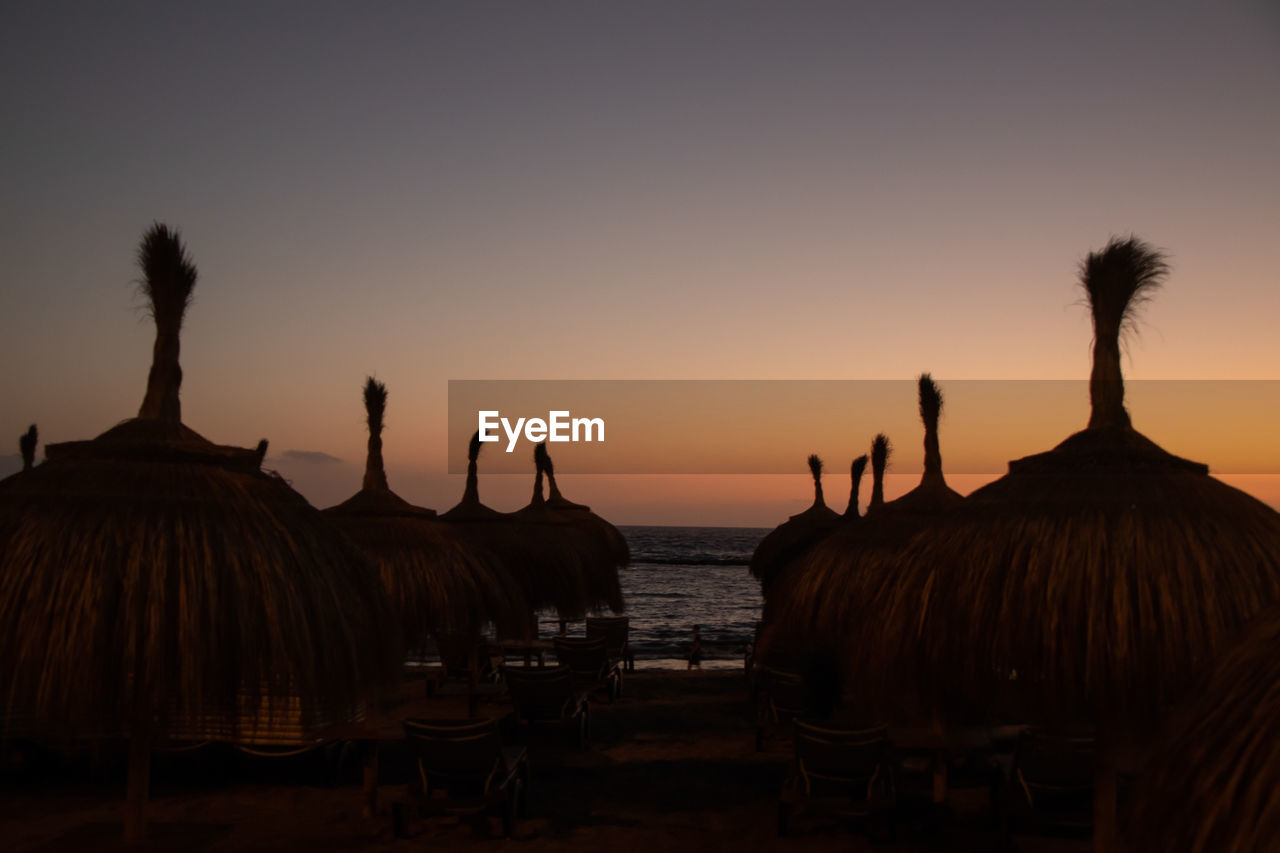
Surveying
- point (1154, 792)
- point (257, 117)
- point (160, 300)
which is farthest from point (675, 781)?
point (257, 117)

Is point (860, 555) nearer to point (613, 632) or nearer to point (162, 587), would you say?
point (613, 632)

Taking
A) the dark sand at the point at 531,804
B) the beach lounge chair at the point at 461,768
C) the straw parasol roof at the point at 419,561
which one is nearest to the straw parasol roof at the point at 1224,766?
the dark sand at the point at 531,804

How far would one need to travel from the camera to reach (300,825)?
7.96 metres

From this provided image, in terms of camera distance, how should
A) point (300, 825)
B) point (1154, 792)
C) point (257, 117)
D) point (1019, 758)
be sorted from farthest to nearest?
point (257, 117) → point (300, 825) → point (1019, 758) → point (1154, 792)

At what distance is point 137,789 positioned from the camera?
5273mm

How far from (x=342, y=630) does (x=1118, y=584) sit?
13.8ft

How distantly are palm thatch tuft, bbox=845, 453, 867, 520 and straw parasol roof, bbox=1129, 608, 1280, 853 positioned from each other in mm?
14006

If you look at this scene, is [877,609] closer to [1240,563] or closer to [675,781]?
[1240,563]

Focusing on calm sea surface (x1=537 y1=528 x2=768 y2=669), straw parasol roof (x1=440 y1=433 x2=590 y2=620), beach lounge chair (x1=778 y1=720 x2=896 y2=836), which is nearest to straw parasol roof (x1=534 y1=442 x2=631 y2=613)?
straw parasol roof (x1=440 y1=433 x2=590 y2=620)

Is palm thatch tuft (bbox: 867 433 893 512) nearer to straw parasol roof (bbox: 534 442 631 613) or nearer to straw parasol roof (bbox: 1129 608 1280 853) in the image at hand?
straw parasol roof (bbox: 534 442 631 613)

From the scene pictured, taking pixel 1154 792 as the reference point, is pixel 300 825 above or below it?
below

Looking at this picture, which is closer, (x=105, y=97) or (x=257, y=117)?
(x=105, y=97)

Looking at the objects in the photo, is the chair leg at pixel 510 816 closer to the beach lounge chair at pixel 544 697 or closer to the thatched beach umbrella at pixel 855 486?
the beach lounge chair at pixel 544 697

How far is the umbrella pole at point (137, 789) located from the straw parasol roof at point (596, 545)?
11770 mm
